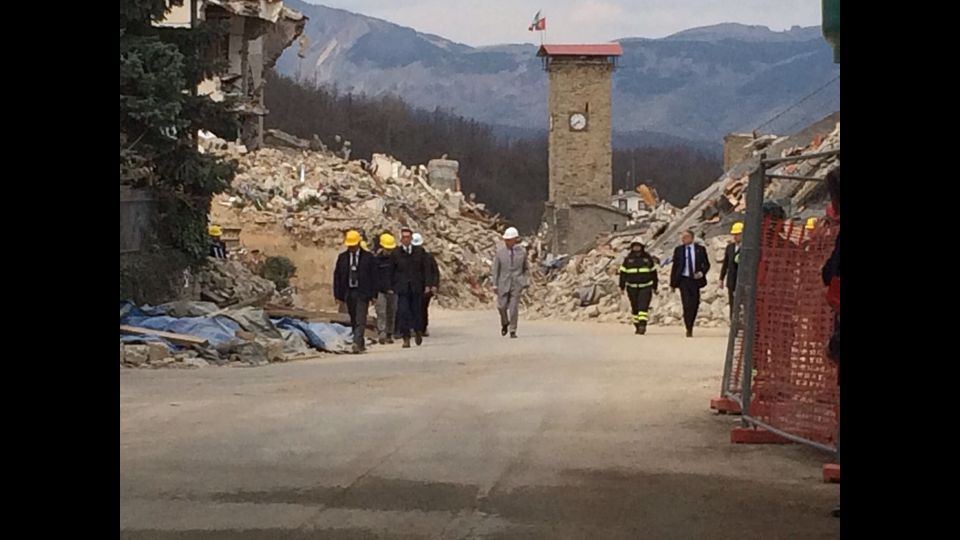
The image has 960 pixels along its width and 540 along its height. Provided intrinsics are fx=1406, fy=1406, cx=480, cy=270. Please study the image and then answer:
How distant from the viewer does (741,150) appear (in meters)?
52.5

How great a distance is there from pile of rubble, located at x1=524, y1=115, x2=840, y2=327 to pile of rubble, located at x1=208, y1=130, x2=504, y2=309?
2725 millimetres

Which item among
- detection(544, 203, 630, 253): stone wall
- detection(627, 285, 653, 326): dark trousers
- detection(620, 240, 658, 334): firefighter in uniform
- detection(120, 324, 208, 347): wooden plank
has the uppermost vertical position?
detection(544, 203, 630, 253): stone wall

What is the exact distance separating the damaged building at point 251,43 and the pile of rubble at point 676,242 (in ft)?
35.8

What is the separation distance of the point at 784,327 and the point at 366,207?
115 feet

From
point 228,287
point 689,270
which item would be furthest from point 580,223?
point 689,270

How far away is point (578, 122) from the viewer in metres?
60.2

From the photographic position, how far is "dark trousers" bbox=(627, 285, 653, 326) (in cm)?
2339

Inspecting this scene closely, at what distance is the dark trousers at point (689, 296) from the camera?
2244 cm

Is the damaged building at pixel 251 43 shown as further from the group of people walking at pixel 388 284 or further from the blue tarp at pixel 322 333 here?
the blue tarp at pixel 322 333

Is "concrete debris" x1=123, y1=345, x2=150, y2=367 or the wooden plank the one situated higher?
the wooden plank

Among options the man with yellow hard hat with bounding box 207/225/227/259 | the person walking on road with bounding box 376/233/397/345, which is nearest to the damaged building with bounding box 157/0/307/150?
the man with yellow hard hat with bounding box 207/225/227/259

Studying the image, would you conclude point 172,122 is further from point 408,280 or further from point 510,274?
point 510,274

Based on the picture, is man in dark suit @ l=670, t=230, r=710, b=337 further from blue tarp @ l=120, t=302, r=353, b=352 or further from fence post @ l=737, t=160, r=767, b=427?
fence post @ l=737, t=160, r=767, b=427
